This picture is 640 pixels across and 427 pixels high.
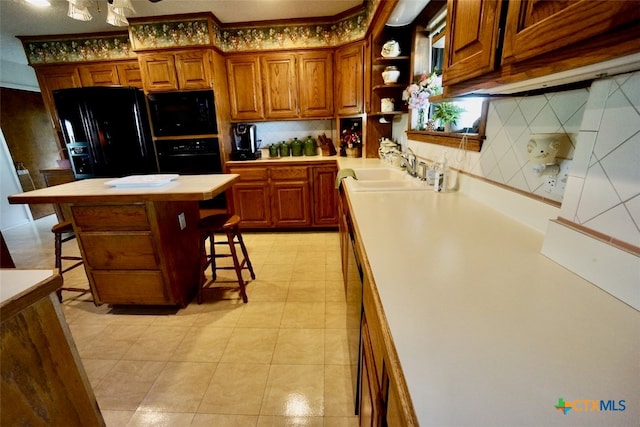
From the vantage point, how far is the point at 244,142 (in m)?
3.51

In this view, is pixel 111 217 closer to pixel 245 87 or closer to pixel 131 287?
pixel 131 287

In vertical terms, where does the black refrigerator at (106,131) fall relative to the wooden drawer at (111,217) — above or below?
above

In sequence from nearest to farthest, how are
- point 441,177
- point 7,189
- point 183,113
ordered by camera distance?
point 441,177
point 183,113
point 7,189

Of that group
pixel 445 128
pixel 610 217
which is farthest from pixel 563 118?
pixel 445 128

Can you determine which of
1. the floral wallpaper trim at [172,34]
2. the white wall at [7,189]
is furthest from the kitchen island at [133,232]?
the white wall at [7,189]

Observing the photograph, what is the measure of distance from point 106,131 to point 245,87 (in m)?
1.70

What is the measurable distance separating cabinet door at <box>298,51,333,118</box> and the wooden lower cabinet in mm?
723

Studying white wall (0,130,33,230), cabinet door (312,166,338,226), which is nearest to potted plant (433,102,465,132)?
cabinet door (312,166,338,226)

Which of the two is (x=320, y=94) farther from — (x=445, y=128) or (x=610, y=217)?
(x=610, y=217)

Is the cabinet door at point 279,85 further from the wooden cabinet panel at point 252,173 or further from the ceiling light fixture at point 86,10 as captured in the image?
the ceiling light fixture at point 86,10

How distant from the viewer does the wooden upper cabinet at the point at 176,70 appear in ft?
10.0

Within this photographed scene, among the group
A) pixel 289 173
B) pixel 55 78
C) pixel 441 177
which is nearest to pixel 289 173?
pixel 289 173

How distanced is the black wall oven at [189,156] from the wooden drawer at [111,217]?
5.11 feet

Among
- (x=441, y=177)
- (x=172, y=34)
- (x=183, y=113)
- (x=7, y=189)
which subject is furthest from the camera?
(x=7, y=189)
